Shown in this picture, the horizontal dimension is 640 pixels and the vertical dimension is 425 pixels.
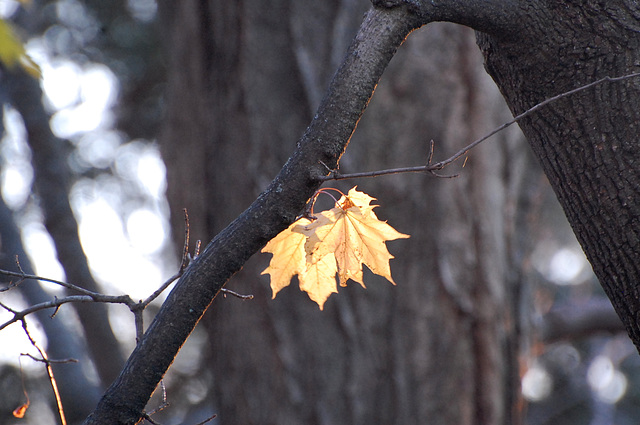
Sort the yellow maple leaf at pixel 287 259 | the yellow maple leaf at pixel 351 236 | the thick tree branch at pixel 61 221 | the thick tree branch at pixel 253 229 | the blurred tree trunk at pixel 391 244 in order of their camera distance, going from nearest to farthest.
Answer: the thick tree branch at pixel 253 229 → the yellow maple leaf at pixel 351 236 → the yellow maple leaf at pixel 287 259 → the blurred tree trunk at pixel 391 244 → the thick tree branch at pixel 61 221

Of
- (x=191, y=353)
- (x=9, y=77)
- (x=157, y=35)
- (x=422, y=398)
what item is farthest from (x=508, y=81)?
(x=191, y=353)

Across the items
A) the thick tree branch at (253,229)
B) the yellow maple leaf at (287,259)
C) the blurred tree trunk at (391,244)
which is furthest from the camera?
the blurred tree trunk at (391,244)

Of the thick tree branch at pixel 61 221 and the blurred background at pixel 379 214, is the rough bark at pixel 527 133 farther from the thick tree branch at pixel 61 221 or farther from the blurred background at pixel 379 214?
the thick tree branch at pixel 61 221

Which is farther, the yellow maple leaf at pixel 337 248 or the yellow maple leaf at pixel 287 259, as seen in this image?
the yellow maple leaf at pixel 287 259

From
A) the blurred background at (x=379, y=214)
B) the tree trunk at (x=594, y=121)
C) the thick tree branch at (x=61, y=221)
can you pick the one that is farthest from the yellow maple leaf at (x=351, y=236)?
the thick tree branch at (x=61, y=221)

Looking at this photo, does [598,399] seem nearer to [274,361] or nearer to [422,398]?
[422,398]

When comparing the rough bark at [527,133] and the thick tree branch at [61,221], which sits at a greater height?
the thick tree branch at [61,221]

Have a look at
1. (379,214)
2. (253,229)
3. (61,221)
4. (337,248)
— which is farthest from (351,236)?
(61,221)

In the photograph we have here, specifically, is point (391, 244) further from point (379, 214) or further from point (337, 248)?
point (337, 248)
